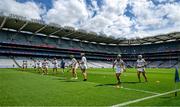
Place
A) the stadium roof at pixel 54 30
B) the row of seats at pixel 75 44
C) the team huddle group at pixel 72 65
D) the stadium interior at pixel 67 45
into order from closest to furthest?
the team huddle group at pixel 72 65 < the stadium roof at pixel 54 30 < the stadium interior at pixel 67 45 < the row of seats at pixel 75 44

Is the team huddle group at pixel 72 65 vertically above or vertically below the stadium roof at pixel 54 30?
below

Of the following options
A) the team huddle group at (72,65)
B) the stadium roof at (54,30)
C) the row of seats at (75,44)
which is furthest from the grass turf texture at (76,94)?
the row of seats at (75,44)

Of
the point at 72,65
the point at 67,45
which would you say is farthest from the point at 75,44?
the point at 72,65

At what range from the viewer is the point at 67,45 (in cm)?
9556

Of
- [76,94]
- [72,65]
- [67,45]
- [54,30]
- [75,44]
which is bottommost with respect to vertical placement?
[76,94]

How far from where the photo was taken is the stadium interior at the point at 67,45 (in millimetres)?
73500

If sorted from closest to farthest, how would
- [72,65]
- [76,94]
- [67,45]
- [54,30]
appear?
1. [76,94]
2. [72,65]
3. [54,30]
4. [67,45]

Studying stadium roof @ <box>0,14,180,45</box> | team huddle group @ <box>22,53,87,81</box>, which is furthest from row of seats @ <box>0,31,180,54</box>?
team huddle group @ <box>22,53,87,81</box>

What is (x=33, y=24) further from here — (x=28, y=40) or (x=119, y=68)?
(x=119, y=68)

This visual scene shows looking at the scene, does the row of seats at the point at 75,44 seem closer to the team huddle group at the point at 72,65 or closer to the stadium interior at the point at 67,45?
the stadium interior at the point at 67,45

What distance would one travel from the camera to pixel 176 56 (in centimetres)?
9794

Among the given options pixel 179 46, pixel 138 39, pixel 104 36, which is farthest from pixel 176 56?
pixel 104 36

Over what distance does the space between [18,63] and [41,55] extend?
1349 centimetres

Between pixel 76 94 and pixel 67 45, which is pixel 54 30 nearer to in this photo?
pixel 67 45
